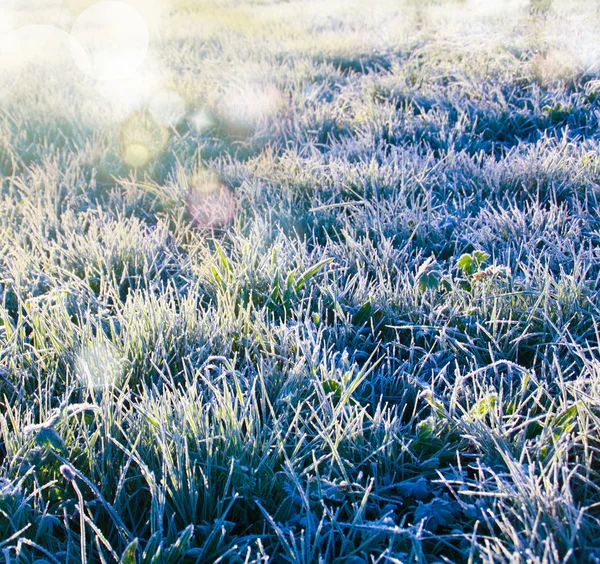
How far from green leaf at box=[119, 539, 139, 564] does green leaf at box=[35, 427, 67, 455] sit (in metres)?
0.30

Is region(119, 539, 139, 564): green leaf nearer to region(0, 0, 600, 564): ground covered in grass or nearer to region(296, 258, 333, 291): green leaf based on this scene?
region(0, 0, 600, 564): ground covered in grass

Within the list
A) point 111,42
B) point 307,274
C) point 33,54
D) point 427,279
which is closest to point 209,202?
point 307,274

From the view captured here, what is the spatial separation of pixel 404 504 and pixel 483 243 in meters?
1.32

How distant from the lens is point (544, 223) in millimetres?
2277

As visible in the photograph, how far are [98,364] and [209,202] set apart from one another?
4.40ft

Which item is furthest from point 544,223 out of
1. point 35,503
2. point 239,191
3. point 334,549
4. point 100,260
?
point 35,503

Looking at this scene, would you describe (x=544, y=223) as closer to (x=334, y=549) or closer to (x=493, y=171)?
(x=493, y=171)

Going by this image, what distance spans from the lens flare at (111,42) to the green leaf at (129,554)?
17.2 feet

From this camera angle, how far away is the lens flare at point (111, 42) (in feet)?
18.6

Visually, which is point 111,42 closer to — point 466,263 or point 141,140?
point 141,140

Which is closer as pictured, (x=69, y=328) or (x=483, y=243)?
(x=69, y=328)

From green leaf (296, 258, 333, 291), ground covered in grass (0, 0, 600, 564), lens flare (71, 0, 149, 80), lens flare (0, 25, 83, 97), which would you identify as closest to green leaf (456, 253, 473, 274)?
ground covered in grass (0, 0, 600, 564)

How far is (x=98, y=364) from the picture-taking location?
56.2 inches

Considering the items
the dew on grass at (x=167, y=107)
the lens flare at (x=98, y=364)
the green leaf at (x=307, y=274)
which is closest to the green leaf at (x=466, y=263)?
the green leaf at (x=307, y=274)
